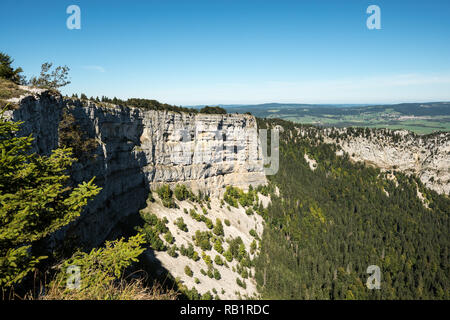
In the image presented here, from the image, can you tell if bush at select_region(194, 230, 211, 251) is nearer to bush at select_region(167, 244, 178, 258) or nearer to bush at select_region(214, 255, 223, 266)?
bush at select_region(214, 255, 223, 266)

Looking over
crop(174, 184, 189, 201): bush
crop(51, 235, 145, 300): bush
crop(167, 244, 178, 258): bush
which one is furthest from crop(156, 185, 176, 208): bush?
crop(51, 235, 145, 300): bush

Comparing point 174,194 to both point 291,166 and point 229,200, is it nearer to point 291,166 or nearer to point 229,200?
point 229,200

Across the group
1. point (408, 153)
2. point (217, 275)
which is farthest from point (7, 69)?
point (408, 153)

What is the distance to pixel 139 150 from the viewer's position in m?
59.9

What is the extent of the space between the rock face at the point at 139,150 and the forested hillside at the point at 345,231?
63.7 feet

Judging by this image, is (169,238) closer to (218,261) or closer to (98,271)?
(218,261)

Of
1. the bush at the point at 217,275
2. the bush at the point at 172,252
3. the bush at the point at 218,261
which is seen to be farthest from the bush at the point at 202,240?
the bush at the point at 172,252

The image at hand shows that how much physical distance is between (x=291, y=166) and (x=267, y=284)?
55.0 meters

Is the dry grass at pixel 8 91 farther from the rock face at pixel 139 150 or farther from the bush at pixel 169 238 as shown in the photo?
the bush at pixel 169 238

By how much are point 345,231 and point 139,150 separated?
7290cm

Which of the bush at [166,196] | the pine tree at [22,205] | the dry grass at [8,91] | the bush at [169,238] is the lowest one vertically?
the bush at [169,238]

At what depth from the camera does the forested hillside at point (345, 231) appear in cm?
6650

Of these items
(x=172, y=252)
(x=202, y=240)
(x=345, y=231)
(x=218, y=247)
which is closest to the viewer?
(x=172, y=252)

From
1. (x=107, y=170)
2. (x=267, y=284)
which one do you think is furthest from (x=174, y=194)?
(x=267, y=284)
